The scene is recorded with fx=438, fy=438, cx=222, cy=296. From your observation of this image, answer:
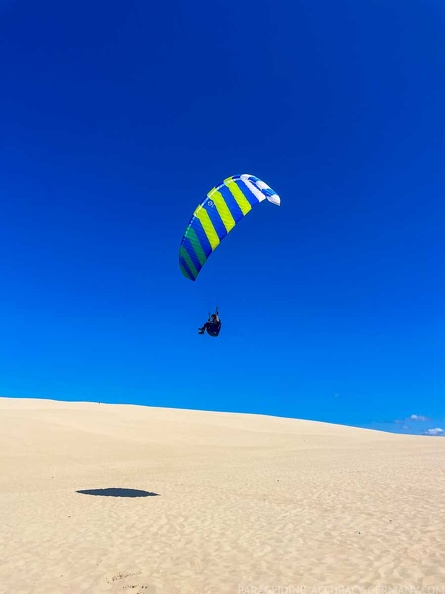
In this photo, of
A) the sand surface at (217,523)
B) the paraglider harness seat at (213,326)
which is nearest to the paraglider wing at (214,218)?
the paraglider harness seat at (213,326)

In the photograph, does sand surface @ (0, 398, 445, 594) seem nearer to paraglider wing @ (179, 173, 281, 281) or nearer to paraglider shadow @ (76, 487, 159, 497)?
paraglider shadow @ (76, 487, 159, 497)

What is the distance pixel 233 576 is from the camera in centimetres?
849

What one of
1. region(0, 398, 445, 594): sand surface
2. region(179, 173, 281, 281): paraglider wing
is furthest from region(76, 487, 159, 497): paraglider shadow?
region(179, 173, 281, 281): paraglider wing

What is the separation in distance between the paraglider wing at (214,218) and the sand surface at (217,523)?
896 cm

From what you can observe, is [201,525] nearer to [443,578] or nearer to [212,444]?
[443,578]

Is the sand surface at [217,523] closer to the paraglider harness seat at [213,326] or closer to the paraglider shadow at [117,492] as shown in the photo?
the paraglider shadow at [117,492]

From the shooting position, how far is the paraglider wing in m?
16.3

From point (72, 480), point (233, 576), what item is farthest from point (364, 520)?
point (72, 480)

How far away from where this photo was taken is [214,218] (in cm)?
1633

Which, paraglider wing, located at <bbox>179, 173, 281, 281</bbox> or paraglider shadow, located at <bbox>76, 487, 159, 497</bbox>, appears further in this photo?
paraglider shadow, located at <bbox>76, 487, 159, 497</bbox>

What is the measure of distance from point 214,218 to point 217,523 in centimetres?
1014

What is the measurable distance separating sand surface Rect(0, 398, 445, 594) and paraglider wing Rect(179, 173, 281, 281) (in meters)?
8.96

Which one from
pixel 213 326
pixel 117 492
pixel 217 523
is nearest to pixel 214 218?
pixel 213 326

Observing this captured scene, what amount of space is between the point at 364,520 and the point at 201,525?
4.61m
